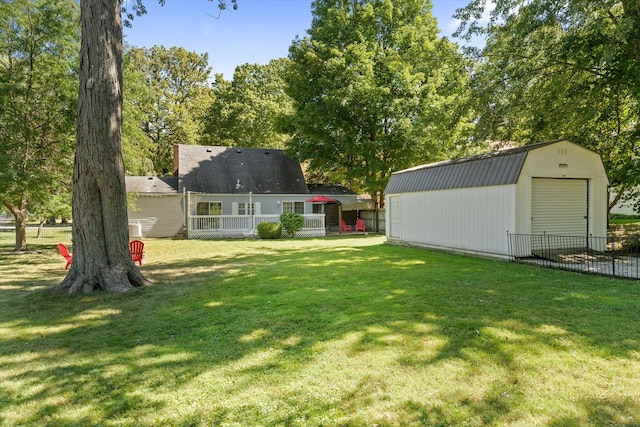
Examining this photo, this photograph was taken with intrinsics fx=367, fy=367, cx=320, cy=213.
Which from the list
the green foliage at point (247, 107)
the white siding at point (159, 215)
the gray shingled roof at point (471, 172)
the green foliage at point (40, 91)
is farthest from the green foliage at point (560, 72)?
the green foliage at point (247, 107)

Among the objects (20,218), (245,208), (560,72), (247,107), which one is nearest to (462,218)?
(560,72)

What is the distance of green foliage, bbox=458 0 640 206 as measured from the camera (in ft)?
34.8

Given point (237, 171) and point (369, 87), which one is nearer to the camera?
point (369, 87)

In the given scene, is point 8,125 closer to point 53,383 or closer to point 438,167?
point 53,383

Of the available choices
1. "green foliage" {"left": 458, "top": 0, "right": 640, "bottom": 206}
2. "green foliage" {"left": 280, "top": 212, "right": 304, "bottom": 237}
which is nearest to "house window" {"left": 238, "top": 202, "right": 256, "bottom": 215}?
"green foliage" {"left": 280, "top": 212, "right": 304, "bottom": 237}

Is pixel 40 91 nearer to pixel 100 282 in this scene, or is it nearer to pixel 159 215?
pixel 100 282

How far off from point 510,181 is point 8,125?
50.8 ft

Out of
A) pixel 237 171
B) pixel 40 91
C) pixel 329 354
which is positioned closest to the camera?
pixel 329 354

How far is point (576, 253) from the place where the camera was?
425 inches

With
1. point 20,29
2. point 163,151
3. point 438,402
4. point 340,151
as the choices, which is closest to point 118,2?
point 20,29

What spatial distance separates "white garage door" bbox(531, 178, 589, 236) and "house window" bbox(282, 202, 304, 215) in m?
16.2

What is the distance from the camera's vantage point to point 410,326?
486 cm

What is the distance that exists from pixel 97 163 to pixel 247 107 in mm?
28156

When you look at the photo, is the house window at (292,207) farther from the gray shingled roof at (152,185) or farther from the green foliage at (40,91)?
the green foliage at (40,91)
